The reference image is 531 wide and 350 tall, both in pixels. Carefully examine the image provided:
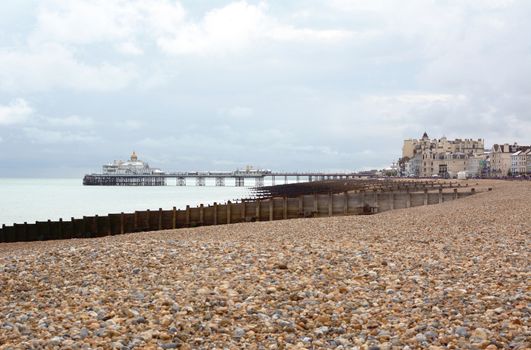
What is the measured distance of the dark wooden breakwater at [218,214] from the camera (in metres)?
29.1

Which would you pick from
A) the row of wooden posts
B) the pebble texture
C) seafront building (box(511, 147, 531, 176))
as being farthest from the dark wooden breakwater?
seafront building (box(511, 147, 531, 176))

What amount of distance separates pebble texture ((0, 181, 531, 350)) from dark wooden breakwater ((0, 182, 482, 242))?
17.7 meters

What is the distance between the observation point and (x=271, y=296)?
7.75 m

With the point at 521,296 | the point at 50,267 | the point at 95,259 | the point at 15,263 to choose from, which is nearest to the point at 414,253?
the point at 521,296

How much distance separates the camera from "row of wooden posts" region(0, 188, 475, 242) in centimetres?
2911

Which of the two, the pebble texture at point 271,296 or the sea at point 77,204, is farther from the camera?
the sea at point 77,204

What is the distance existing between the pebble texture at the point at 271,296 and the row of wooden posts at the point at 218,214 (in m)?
17.7

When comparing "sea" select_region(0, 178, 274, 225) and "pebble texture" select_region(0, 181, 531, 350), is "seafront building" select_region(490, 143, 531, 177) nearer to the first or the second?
Result: "sea" select_region(0, 178, 274, 225)

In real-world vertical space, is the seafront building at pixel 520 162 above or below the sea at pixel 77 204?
above

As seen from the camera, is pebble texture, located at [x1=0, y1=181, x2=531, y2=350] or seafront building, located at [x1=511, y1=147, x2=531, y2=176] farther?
seafront building, located at [x1=511, y1=147, x2=531, y2=176]

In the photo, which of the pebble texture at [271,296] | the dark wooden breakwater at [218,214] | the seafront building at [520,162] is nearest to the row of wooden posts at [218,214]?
the dark wooden breakwater at [218,214]

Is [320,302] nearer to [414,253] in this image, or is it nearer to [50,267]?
[414,253]

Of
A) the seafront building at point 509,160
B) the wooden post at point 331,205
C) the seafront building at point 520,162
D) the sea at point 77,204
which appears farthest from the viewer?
the seafront building at point 509,160

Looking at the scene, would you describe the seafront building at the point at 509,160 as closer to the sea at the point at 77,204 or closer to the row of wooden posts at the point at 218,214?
the sea at the point at 77,204
